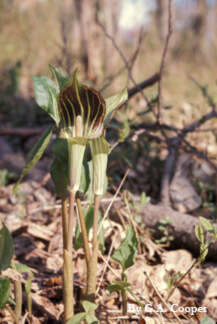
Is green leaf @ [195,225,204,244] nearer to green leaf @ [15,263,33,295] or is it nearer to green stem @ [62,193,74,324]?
green stem @ [62,193,74,324]

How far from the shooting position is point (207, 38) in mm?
11328

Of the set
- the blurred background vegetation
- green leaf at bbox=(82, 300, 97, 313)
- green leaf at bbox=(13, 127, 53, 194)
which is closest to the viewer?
green leaf at bbox=(13, 127, 53, 194)

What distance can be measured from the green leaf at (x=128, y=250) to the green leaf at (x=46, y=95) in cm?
43

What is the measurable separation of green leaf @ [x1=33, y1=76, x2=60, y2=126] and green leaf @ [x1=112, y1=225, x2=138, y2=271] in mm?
426

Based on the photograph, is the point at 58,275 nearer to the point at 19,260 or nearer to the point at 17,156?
the point at 19,260

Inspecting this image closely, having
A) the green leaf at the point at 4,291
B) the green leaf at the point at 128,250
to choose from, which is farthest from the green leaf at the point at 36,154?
the green leaf at the point at 128,250

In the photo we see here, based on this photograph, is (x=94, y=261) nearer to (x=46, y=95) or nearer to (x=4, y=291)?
(x=4, y=291)

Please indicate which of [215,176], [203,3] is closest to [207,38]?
[203,3]

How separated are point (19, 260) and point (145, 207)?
0.67 meters

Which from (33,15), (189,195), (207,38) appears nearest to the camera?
(189,195)

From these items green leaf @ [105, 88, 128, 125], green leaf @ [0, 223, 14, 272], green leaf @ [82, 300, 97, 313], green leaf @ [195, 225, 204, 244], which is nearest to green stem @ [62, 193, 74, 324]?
green leaf @ [82, 300, 97, 313]

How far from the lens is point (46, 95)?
865 mm

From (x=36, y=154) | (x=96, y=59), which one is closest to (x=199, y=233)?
(x=36, y=154)

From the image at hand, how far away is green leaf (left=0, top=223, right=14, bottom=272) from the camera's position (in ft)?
2.81
